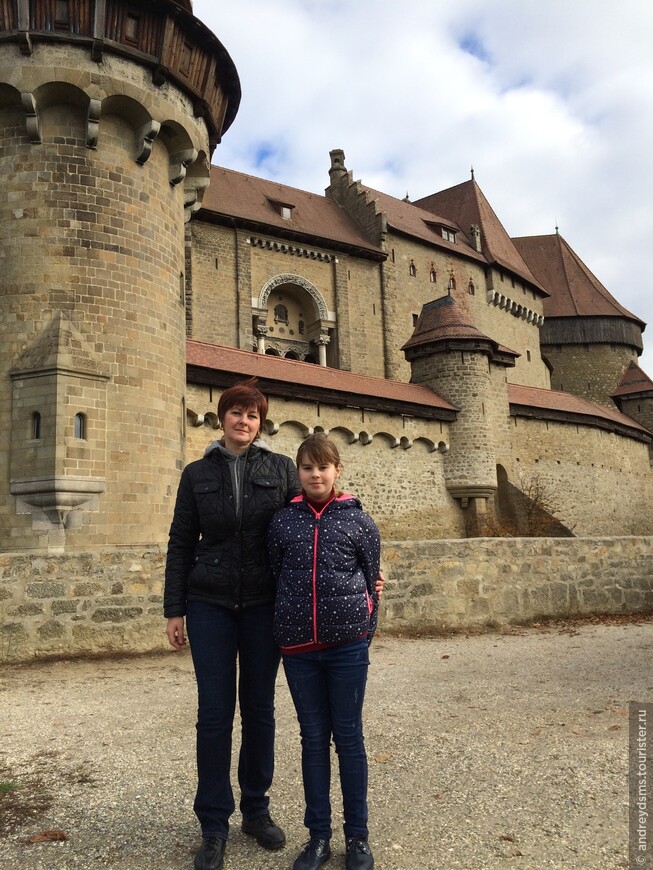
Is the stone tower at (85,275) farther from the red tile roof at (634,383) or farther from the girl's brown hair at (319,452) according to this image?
the red tile roof at (634,383)

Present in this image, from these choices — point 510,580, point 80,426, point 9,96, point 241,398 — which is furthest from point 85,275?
point 241,398

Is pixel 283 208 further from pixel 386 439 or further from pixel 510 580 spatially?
pixel 510 580

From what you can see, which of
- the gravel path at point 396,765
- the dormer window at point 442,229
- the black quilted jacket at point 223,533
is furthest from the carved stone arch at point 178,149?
the dormer window at point 442,229

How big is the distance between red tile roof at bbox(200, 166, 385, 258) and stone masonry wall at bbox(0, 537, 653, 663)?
20.3 metres

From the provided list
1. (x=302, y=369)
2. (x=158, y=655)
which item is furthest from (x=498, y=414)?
(x=158, y=655)

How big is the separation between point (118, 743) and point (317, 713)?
2.20 meters

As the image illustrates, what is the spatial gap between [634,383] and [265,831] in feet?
120

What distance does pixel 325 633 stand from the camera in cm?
300

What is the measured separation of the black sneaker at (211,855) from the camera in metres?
2.87

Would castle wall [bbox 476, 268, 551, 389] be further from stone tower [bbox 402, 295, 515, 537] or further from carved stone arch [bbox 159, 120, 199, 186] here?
carved stone arch [bbox 159, 120, 199, 186]

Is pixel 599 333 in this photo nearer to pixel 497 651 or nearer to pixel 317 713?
pixel 497 651

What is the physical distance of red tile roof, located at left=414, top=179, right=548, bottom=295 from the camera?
38062 millimetres

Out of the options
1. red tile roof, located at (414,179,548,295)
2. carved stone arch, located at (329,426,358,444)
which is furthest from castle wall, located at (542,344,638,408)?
carved stone arch, located at (329,426,358,444)

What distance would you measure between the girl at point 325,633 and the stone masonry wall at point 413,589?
5077mm
